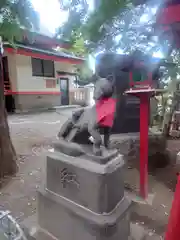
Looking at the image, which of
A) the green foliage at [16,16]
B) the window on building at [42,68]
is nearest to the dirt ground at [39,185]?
the green foliage at [16,16]

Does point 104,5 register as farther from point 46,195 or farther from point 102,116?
point 46,195

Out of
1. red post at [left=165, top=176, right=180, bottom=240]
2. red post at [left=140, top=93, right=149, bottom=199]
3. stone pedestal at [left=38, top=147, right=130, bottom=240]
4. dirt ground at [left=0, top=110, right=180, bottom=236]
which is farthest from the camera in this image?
red post at [left=140, top=93, right=149, bottom=199]

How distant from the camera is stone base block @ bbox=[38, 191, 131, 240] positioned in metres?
1.66

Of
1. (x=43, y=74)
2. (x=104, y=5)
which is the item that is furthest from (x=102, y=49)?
(x=43, y=74)

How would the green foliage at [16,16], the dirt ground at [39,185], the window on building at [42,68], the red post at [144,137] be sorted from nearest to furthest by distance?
the green foliage at [16,16] < the dirt ground at [39,185] < the red post at [144,137] < the window on building at [42,68]

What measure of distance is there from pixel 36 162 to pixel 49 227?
2.28 metres

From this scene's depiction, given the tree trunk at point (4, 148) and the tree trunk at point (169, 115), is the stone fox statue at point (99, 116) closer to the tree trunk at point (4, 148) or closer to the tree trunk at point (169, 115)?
the tree trunk at point (4, 148)

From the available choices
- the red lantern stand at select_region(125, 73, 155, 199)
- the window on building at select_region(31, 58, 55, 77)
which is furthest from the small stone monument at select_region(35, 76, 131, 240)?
the window on building at select_region(31, 58, 55, 77)

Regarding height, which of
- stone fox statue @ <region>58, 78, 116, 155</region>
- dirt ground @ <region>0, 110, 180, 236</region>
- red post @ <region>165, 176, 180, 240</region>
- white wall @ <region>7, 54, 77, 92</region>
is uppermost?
white wall @ <region>7, 54, 77, 92</region>

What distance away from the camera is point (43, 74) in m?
11.2

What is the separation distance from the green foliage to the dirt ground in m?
1.59

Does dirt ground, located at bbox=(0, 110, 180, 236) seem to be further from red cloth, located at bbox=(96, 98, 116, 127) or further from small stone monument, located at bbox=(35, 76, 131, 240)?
red cloth, located at bbox=(96, 98, 116, 127)

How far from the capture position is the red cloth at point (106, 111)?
1.65 m

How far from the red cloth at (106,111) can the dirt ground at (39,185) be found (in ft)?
3.51
